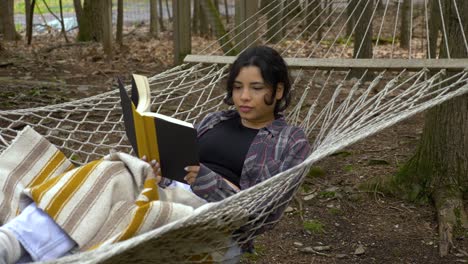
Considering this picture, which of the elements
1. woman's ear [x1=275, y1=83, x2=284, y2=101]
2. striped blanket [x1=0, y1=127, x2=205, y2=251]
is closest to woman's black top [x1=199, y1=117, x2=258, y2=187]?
woman's ear [x1=275, y1=83, x2=284, y2=101]

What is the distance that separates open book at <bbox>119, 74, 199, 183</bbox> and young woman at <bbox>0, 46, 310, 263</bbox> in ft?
0.09

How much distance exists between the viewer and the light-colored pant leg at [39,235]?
1468mm

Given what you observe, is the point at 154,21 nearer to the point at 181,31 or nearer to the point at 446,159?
the point at 181,31

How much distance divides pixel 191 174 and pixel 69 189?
0.98 feet

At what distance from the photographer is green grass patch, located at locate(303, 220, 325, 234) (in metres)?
2.79

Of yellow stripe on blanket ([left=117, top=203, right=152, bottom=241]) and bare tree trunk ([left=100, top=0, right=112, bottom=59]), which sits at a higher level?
yellow stripe on blanket ([left=117, top=203, right=152, bottom=241])

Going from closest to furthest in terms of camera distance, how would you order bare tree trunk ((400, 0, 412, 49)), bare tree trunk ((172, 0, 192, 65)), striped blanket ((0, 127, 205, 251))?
striped blanket ((0, 127, 205, 251)), bare tree trunk ((172, 0, 192, 65)), bare tree trunk ((400, 0, 412, 49))

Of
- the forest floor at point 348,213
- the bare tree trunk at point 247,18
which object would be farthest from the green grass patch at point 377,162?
the bare tree trunk at point 247,18

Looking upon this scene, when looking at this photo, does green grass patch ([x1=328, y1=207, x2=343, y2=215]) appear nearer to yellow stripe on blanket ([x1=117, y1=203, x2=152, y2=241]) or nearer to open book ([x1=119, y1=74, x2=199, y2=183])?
open book ([x1=119, y1=74, x2=199, y2=183])

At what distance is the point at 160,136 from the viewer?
5.42 ft

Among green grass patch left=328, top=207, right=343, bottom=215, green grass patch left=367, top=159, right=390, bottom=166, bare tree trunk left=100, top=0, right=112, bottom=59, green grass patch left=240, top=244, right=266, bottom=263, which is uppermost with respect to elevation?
bare tree trunk left=100, top=0, right=112, bottom=59

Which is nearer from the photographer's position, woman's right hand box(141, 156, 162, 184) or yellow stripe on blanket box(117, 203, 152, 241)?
yellow stripe on blanket box(117, 203, 152, 241)

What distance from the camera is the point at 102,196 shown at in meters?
1.59

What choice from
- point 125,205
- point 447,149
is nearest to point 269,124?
point 125,205
